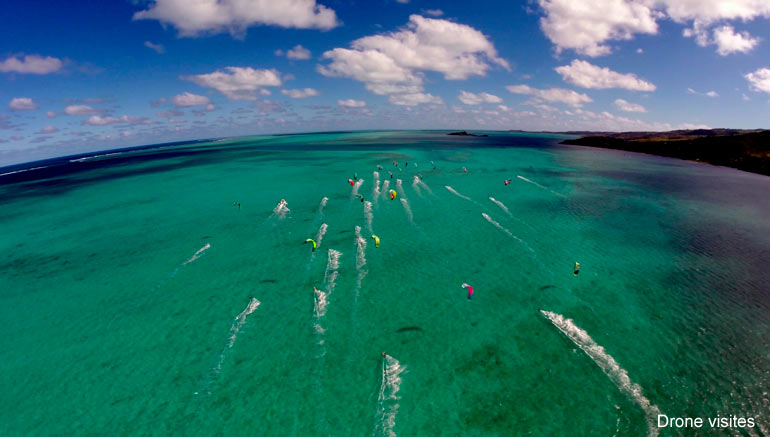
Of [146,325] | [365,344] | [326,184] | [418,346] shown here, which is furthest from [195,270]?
[326,184]

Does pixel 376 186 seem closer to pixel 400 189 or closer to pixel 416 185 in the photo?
pixel 400 189

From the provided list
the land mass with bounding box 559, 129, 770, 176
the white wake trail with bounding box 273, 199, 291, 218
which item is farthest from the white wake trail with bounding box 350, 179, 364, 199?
the land mass with bounding box 559, 129, 770, 176

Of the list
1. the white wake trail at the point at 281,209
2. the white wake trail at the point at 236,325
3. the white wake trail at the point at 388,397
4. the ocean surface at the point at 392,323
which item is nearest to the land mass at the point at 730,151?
the ocean surface at the point at 392,323

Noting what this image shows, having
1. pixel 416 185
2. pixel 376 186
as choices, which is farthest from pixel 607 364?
pixel 376 186

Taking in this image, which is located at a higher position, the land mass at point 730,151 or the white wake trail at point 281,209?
the land mass at point 730,151

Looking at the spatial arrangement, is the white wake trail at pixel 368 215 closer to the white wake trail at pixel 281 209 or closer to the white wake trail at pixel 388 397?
the white wake trail at pixel 281 209

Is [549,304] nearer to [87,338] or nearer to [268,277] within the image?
[268,277]

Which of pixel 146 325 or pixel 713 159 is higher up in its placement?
pixel 713 159
